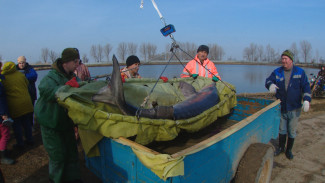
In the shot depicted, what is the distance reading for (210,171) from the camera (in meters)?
1.85

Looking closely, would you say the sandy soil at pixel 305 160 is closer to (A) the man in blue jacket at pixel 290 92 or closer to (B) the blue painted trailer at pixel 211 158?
(A) the man in blue jacket at pixel 290 92

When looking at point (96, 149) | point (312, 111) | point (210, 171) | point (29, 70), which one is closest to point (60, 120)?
point (96, 149)

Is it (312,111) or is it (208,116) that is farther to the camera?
(312,111)

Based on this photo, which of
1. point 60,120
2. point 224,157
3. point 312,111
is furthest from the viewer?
point 312,111

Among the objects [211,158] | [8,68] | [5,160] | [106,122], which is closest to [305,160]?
[211,158]

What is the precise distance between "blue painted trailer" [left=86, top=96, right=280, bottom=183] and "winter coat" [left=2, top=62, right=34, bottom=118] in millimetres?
2295

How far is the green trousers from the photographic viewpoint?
94.9 inches

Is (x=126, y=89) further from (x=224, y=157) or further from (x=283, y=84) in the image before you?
(x=283, y=84)

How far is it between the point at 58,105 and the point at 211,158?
178cm

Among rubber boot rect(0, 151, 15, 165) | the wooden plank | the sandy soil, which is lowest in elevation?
the sandy soil

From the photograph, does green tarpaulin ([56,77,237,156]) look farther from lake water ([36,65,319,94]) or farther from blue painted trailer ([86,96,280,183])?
lake water ([36,65,319,94])

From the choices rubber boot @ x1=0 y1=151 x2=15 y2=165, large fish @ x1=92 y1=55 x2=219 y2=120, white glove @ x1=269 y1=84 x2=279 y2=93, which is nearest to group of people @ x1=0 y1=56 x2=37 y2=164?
rubber boot @ x1=0 y1=151 x2=15 y2=165

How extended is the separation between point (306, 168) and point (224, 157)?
8.31 ft

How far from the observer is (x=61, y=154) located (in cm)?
245
